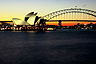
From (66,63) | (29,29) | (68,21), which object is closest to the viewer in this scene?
(66,63)

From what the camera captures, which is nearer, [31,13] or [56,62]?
[56,62]

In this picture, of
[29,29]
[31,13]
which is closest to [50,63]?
[31,13]

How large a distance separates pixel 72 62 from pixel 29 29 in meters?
146

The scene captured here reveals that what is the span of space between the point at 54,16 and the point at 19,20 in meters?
41.9

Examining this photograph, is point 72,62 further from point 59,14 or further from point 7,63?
point 59,14

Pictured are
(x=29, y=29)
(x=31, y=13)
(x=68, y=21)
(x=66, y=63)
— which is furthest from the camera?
(x=29, y=29)

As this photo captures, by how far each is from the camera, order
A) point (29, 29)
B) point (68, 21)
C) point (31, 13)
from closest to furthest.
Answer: point (31, 13) < point (68, 21) < point (29, 29)

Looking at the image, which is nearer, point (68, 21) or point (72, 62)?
point (72, 62)

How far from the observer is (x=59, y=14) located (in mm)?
168375

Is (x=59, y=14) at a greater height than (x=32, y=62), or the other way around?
(x=59, y=14)

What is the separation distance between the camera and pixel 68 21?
5226 inches

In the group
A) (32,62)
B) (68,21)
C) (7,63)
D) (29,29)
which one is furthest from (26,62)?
(29,29)

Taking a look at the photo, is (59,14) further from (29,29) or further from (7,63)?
(7,63)

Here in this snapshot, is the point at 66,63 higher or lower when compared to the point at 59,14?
lower
